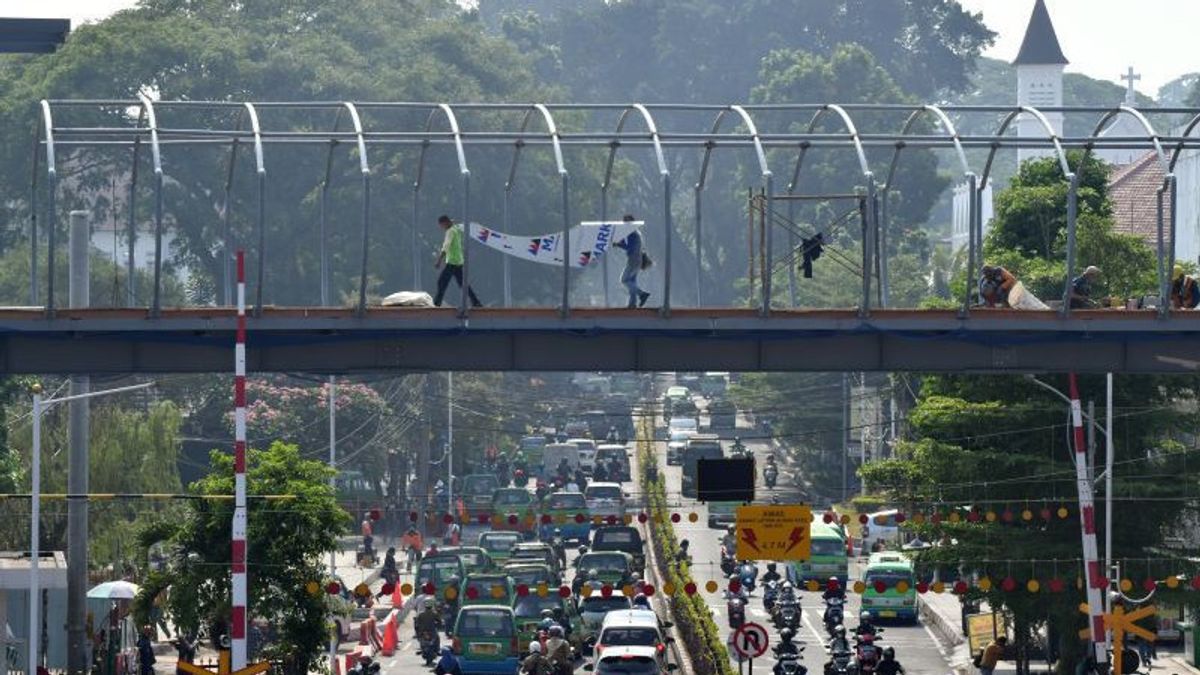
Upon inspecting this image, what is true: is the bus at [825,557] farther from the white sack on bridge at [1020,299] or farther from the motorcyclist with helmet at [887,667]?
the white sack on bridge at [1020,299]

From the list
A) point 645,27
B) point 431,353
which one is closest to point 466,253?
point 431,353

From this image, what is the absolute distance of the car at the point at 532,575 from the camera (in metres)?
62.0

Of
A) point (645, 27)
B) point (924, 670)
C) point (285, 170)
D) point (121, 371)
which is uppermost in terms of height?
point (645, 27)

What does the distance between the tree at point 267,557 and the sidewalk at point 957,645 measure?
1735cm

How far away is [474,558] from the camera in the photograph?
68.2 m

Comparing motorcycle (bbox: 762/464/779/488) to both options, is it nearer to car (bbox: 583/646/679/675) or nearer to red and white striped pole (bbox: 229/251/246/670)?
car (bbox: 583/646/679/675)

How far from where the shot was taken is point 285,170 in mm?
109500

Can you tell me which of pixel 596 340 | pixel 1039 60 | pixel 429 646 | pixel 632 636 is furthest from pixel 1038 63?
pixel 596 340

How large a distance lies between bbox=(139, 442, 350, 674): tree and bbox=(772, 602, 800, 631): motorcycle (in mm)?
19784

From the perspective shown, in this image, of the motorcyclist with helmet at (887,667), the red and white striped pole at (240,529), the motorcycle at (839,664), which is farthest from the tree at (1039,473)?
the red and white striped pole at (240,529)

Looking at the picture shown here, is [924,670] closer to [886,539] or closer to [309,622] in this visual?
[309,622]

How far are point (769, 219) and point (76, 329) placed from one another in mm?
9689

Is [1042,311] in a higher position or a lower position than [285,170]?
lower

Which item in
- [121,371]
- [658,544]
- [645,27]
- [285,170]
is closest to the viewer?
[121,371]
